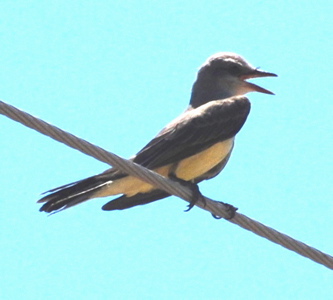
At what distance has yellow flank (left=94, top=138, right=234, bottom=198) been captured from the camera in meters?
7.98

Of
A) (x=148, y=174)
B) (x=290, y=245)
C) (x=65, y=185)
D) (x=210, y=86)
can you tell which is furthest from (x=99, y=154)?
(x=210, y=86)

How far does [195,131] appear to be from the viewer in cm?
835

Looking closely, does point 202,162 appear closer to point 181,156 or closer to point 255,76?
point 181,156

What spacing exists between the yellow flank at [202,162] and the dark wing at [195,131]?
0.18 ft

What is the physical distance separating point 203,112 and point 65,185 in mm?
1728

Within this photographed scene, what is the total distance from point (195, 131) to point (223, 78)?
1.49 metres

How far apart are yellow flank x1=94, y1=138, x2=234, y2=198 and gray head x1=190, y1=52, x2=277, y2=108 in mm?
1028

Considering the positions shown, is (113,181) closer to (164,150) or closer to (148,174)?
(164,150)

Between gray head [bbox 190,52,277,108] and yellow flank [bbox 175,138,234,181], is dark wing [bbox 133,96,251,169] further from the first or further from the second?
gray head [bbox 190,52,277,108]

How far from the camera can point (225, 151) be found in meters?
8.57

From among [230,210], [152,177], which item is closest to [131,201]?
[230,210]

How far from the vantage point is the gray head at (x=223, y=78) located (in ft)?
31.3

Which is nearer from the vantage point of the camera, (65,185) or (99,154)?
(99,154)

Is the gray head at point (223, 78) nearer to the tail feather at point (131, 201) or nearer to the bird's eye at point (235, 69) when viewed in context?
the bird's eye at point (235, 69)
